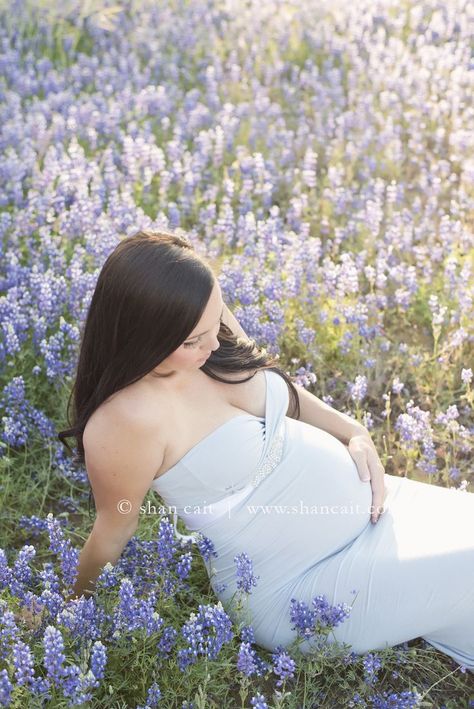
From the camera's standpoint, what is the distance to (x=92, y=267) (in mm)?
4570

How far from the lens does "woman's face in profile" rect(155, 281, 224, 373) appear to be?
261cm

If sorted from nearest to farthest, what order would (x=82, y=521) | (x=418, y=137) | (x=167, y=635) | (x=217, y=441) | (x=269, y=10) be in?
(x=167, y=635)
(x=217, y=441)
(x=82, y=521)
(x=418, y=137)
(x=269, y=10)

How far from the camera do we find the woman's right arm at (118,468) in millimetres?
2631

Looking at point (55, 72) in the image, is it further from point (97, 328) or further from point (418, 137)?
point (97, 328)

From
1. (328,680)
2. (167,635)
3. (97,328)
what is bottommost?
(328,680)

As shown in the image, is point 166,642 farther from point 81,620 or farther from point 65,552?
point 65,552

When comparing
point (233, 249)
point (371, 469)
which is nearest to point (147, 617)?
point (371, 469)

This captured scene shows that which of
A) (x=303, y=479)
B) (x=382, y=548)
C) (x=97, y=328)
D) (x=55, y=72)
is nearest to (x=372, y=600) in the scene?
(x=382, y=548)

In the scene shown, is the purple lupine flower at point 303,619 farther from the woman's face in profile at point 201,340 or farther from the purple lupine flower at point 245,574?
the woman's face in profile at point 201,340

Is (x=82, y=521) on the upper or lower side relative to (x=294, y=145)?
lower

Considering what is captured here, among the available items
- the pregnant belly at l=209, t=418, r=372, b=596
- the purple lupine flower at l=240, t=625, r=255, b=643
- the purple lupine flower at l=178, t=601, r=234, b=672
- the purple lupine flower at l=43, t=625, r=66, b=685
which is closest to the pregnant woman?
the pregnant belly at l=209, t=418, r=372, b=596

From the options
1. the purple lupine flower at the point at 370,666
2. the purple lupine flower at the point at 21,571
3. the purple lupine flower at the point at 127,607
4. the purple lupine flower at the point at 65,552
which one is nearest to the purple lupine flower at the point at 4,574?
the purple lupine flower at the point at 21,571

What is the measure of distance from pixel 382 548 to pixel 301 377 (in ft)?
3.48

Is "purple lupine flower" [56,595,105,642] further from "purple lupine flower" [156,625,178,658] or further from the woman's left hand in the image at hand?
the woman's left hand
